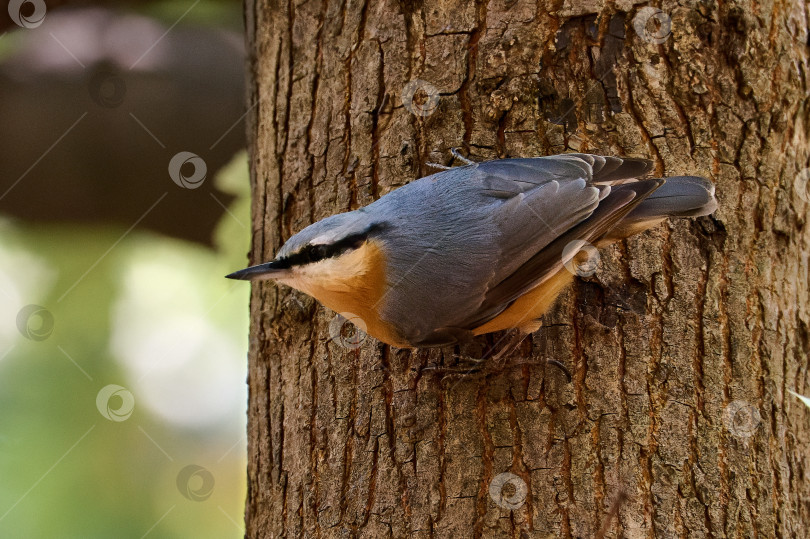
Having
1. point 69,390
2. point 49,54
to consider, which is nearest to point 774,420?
point 69,390

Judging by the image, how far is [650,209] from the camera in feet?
6.15

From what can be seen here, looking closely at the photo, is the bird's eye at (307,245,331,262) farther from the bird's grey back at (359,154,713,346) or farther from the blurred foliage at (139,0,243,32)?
the blurred foliage at (139,0,243,32)

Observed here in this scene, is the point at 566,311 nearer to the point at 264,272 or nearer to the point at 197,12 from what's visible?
the point at 264,272

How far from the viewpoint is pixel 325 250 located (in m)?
1.89

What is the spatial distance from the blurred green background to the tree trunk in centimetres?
128

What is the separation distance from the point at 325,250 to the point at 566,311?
71 cm

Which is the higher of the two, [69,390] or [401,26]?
[401,26]

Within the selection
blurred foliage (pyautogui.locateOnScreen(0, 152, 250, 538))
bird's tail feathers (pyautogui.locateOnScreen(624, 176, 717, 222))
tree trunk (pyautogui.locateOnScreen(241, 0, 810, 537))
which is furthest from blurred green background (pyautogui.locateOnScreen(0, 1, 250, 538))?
bird's tail feathers (pyautogui.locateOnScreen(624, 176, 717, 222))

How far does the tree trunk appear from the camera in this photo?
5.73 ft

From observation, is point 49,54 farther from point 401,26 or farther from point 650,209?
point 650,209

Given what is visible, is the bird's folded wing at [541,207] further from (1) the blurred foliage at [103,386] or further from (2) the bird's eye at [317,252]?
(1) the blurred foliage at [103,386]

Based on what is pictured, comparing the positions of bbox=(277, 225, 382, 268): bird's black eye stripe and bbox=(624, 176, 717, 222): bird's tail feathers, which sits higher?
bbox=(277, 225, 382, 268): bird's black eye stripe

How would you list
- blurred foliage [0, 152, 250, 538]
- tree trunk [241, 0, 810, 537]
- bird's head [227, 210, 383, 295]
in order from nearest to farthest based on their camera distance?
tree trunk [241, 0, 810, 537]
bird's head [227, 210, 383, 295]
blurred foliage [0, 152, 250, 538]

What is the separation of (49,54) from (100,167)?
66 cm
